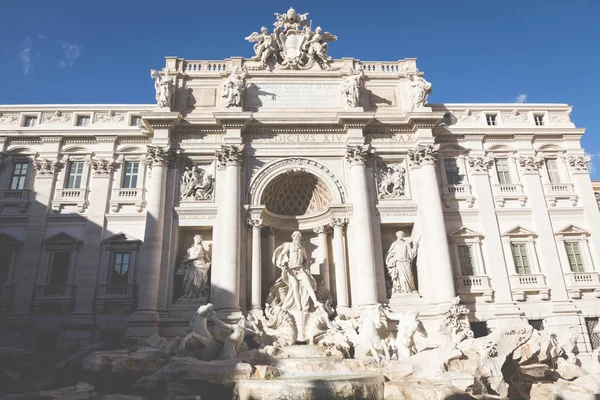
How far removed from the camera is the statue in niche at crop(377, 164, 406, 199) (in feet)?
71.7

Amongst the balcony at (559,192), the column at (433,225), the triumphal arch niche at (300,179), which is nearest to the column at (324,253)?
the triumphal arch niche at (300,179)

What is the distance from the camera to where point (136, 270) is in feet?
67.1

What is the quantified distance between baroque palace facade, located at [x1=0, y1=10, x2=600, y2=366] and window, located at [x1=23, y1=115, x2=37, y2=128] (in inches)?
4.5

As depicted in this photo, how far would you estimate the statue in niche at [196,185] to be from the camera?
69.8 feet

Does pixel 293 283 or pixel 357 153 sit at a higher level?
pixel 357 153

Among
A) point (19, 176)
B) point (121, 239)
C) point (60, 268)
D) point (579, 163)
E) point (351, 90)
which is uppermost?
point (351, 90)

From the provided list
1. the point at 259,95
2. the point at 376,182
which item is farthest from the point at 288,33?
the point at 376,182

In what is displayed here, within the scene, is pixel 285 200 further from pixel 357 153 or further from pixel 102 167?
pixel 102 167

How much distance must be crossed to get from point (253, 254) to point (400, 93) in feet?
39.5

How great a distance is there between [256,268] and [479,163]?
43.1ft

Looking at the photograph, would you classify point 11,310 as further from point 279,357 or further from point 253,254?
point 279,357

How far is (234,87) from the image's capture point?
72.9 feet

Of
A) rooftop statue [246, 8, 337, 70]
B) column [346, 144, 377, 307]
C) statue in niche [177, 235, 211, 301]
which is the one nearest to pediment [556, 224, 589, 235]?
column [346, 144, 377, 307]

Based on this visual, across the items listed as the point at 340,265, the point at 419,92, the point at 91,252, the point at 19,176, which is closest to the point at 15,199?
the point at 19,176
